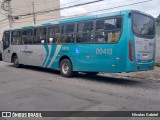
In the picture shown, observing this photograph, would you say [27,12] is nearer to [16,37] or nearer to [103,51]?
[16,37]

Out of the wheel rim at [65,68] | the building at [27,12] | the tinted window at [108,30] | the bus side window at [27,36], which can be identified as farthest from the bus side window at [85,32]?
the building at [27,12]

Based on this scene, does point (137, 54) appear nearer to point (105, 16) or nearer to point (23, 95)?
point (105, 16)

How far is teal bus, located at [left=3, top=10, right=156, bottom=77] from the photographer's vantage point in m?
10.4

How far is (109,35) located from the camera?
10805 millimetres

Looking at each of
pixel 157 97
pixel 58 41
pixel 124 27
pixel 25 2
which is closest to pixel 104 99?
pixel 157 97

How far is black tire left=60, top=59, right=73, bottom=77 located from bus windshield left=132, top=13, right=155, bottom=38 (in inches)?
154

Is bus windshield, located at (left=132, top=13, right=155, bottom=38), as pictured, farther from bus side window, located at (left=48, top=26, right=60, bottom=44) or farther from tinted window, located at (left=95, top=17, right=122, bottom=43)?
bus side window, located at (left=48, top=26, right=60, bottom=44)

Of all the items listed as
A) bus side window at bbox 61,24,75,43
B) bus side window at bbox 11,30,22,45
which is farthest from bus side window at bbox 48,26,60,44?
bus side window at bbox 11,30,22,45

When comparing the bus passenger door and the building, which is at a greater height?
the building

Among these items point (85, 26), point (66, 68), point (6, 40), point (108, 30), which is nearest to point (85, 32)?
point (85, 26)

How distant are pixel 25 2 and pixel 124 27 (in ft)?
133

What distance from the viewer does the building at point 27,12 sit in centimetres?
4277

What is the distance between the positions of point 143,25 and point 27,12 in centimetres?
3937

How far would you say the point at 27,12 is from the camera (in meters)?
47.6
